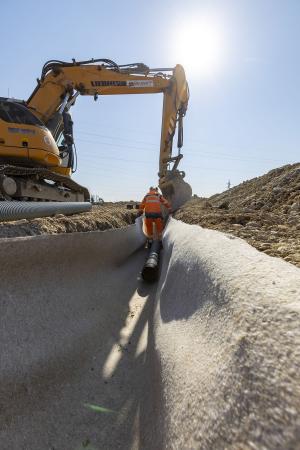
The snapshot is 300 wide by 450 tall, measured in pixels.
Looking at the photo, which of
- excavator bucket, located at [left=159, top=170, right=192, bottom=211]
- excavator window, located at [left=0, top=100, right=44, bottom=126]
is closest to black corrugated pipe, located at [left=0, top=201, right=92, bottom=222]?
excavator window, located at [left=0, top=100, right=44, bottom=126]

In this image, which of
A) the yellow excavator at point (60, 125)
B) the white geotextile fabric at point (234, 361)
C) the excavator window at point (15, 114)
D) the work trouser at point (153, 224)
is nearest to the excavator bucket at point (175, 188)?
the yellow excavator at point (60, 125)

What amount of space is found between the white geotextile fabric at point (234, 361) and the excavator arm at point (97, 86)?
731cm

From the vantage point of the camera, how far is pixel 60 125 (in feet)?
28.5

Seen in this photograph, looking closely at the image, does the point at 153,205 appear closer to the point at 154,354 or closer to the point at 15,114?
the point at 15,114

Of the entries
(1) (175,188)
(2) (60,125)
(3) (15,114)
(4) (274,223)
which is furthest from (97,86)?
(4) (274,223)

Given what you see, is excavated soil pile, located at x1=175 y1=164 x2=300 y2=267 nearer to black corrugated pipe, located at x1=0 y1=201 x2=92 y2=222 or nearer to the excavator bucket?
black corrugated pipe, located at x1=0 y1=201 x2=92 y2=222

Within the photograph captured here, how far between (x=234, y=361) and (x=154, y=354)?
1505mm

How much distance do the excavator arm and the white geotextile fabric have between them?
288 inches

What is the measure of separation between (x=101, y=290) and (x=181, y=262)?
1324 mm

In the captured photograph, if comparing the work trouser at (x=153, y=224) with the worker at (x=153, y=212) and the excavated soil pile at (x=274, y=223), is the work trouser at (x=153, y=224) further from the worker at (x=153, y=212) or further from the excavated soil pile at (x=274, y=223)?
the excavated soil pile at (x=274, y=223)

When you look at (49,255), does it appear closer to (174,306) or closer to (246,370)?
(174,306)

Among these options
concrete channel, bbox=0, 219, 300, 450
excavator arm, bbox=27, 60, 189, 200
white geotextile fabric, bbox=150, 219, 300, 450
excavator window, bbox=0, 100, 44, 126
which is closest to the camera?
white geotextile fabric, bbox=150, 219, 300, 450

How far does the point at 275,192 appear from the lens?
7488 mm

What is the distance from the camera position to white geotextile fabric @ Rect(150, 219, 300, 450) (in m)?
1.02
